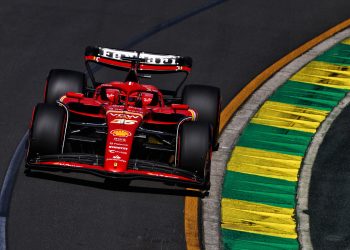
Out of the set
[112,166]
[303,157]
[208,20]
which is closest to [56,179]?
[112,166]

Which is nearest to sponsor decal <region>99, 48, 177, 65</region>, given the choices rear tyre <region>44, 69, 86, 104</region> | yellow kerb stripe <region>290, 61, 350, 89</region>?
rear tyre <region>44, 69, 86, 104</region>

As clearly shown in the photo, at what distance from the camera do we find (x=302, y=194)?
13.8 meters

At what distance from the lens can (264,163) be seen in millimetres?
14609

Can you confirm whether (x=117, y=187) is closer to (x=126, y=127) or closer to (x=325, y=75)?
(x=126, y=127)

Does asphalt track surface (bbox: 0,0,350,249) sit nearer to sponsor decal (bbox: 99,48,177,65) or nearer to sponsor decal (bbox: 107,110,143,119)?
sponsor decal (bbox: 107,110,143,119)

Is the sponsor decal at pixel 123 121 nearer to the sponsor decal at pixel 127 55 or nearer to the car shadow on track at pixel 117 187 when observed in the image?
the car shadow on track at pixel 117 187

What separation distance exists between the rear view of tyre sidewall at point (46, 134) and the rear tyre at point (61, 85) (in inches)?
57.4

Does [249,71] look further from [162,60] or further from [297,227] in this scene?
[297,227]

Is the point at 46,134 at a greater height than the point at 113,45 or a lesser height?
lesser

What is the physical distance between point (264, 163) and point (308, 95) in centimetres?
276

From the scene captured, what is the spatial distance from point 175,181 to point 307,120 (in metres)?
3.95

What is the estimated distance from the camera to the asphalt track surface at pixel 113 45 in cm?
1258

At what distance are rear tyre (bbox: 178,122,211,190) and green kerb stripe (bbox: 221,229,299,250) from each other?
0.73 meters

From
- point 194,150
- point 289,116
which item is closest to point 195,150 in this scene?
point 194,150
